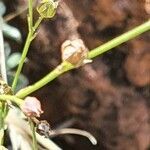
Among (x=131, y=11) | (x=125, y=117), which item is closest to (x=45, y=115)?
(x=125, y=117)

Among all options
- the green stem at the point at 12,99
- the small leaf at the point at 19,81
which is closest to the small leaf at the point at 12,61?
the small leaf at the point at 19,81

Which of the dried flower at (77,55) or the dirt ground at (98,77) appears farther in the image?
the dirt ground at (98,77)

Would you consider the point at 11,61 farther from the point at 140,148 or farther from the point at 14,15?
the point at 140,148

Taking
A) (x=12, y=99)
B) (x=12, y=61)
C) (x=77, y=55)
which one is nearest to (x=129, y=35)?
(x=77, y=55)

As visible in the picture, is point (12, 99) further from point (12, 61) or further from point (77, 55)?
point (12, 61)

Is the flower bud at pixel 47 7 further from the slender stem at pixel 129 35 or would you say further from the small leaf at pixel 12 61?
the small leaf at pixel 12 61

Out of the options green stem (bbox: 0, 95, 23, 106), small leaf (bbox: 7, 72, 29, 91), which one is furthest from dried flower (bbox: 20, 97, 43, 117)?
small leaf (bbox: 7, 72, 29, 91)

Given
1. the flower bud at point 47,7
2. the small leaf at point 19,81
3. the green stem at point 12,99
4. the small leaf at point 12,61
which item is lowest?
the green stem at point 12,99

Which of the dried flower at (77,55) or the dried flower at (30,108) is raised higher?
the dried flower at (77,55)

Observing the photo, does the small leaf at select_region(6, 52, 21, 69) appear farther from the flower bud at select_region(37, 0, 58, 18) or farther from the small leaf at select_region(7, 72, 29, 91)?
the flower bud at select_region(37, 0, 58, 18)
